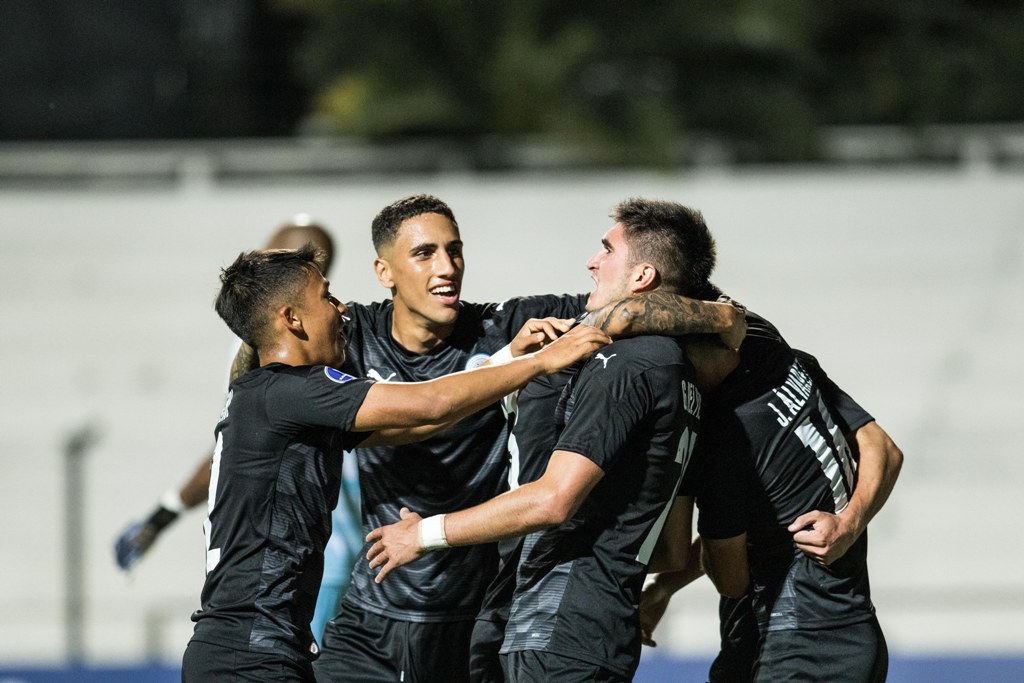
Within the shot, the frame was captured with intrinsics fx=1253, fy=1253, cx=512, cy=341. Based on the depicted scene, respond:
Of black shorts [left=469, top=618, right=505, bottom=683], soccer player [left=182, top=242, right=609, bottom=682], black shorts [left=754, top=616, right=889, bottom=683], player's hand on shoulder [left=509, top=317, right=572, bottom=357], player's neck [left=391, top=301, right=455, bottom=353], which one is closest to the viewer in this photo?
soccer player [left=182, top=242, right=609, bottom=682]

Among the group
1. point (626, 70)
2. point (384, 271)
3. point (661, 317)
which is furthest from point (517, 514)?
point (626, 70)

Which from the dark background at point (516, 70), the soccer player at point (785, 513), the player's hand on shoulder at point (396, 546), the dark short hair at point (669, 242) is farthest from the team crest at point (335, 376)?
the dark background at point (516, 70)

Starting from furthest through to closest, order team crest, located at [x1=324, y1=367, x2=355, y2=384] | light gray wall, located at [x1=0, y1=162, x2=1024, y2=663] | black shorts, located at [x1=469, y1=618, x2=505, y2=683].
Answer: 1. light gray wall, located at [x1=0, y1=162, x2=1024, y2=663]
2. black shorts, located at [x1=469, y1=618, x2=505, y2=683]
3. team crest, located at [x1=324, y1=367, x2=355, y2=384]

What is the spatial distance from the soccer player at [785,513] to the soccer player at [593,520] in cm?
22

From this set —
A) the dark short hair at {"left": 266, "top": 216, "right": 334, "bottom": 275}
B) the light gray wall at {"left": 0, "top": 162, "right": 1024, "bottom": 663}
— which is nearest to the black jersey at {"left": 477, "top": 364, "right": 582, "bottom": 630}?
the dark short hair at {"left": 266, "top": 216, "right": 334, "bottom": 275}

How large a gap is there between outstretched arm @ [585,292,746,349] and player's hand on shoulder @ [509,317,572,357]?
325mm

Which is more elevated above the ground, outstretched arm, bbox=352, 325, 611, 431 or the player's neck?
the player's neck

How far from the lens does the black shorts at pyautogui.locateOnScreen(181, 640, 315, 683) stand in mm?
3314

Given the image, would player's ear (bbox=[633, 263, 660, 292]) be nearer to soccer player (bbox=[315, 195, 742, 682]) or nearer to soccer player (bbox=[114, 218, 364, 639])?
soccer player (bbox=[315, 195, 742, 682])

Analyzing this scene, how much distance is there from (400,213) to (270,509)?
4.00ft

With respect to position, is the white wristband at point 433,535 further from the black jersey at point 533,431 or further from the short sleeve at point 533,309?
the short sleeve at point 533,309

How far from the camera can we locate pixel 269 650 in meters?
3.33

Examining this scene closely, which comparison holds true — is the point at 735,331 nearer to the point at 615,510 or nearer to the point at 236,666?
the point at 615,510

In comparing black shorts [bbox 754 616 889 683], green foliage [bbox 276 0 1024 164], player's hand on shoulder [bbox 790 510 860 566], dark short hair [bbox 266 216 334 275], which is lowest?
black shorts [bbox 754 616 889 683]
